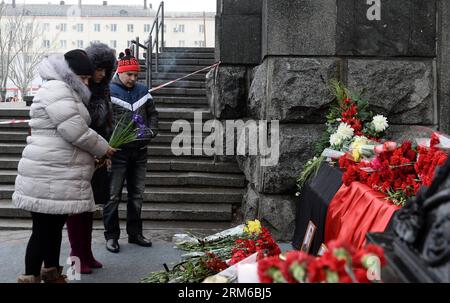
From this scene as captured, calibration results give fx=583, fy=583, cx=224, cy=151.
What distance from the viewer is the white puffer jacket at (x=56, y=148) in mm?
3975

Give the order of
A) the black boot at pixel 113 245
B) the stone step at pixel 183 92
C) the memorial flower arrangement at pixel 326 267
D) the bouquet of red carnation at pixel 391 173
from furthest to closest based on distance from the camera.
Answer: the stone step at pixel 183 92 < the black boot at pixel 113 245 < the bouquet of red carnation at pixel 391 173 < the memorial flower arrangement at pixel 326 267

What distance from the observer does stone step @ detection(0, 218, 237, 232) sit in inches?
264

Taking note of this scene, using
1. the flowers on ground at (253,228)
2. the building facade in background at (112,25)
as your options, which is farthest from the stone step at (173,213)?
the building facade in background at (112,25)

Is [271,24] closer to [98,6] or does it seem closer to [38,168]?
[38,168]

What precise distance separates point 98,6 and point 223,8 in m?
68.5

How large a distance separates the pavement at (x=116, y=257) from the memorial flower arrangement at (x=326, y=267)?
297cm

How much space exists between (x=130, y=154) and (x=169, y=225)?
1512mm

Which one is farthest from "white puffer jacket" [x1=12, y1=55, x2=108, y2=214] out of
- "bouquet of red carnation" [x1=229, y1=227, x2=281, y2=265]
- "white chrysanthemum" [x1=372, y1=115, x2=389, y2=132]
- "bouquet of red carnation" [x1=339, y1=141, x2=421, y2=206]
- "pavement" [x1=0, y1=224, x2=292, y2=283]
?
"white chrysanthemum" [x1=372, y1=115, x2=389, y2=132]

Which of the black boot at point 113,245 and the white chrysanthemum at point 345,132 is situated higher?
the white chrysanthemum at point 345,132

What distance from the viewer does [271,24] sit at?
6016 mm

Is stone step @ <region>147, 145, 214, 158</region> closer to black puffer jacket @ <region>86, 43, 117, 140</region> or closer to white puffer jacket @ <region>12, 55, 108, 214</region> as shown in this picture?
black puffer jacket @ <region>86, 43, 117, 140</region>

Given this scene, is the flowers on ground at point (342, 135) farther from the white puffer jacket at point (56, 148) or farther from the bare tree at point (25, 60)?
the bare tree at point (25, 60)

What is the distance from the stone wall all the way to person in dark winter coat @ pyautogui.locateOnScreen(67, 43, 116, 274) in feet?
5.87
